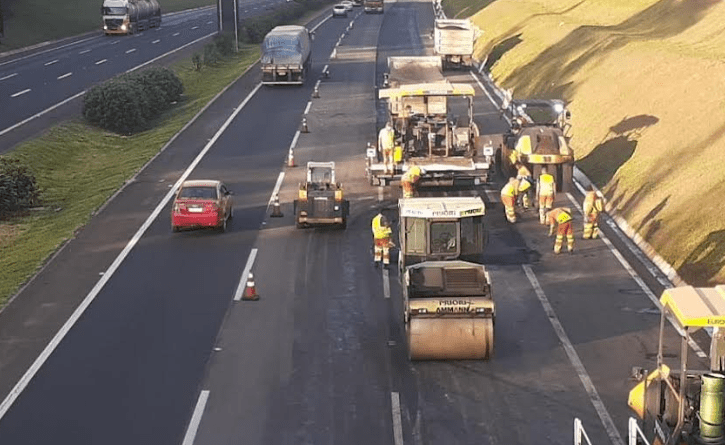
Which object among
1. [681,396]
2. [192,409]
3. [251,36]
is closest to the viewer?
[681,396]

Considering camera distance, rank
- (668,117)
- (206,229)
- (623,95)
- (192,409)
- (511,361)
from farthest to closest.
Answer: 1. (623,95)
2. (668,117)
3. (206,229)
4. (511,361)
5. (192,409)

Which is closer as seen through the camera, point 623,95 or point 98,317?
point 98,317

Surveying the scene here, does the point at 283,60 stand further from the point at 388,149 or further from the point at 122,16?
the point at 122,16

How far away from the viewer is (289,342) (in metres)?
23.0

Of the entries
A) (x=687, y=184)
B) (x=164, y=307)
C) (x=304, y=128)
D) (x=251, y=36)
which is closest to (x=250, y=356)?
(x=164, y=307)

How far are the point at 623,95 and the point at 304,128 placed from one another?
13.1m

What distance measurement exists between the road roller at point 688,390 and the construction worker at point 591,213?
14.1 metres

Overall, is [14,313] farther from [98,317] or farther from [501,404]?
[501,404]

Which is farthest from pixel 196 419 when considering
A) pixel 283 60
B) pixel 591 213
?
pixel 283 60

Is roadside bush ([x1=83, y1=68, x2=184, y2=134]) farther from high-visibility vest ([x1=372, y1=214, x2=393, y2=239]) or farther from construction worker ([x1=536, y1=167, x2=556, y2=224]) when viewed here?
high-visibility vest ([x1=372, y1=214, x2=393, y2=239])

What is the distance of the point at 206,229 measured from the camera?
1277 inches

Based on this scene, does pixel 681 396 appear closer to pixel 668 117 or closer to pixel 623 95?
pixel 668 117

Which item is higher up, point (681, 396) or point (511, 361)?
point (681, 396)

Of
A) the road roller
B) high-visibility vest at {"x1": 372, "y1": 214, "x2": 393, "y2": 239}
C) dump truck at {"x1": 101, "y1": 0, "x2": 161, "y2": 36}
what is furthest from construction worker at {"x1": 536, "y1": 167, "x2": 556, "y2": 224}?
dump truck at {"x1": 101, "y1": 0, "x2": 161, "y2": 36}
